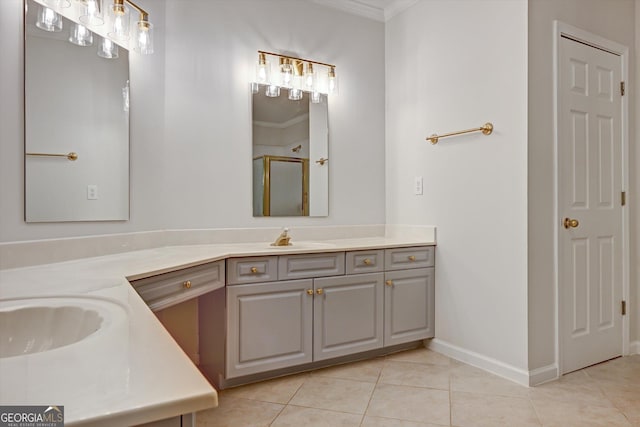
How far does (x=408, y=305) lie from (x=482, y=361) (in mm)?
569

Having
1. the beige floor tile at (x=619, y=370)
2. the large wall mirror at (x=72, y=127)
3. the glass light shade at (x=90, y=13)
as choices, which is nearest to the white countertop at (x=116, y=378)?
the large wall mirror at (x=72, y=127)

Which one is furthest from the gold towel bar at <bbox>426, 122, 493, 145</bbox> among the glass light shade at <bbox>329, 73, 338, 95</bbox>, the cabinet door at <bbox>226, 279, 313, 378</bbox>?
the cabinet door at <bbox>226, 279, 313, 378</bbox>

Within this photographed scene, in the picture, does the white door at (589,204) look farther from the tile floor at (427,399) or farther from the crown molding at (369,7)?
the crown molding at (369,7)

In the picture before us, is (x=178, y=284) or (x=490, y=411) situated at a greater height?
(x=178, y=284)

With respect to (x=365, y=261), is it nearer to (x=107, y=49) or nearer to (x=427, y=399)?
(x=427, y=399)

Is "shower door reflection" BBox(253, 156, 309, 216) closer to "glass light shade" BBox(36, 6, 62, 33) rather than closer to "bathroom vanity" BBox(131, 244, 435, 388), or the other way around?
"bathroom vanity" BBox(131, 244, 435, 388)

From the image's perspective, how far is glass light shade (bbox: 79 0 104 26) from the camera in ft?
6.18

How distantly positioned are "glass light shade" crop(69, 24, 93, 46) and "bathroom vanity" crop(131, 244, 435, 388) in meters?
1.21

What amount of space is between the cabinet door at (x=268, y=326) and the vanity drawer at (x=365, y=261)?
1.01ft


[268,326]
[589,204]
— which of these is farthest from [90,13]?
[589,204]

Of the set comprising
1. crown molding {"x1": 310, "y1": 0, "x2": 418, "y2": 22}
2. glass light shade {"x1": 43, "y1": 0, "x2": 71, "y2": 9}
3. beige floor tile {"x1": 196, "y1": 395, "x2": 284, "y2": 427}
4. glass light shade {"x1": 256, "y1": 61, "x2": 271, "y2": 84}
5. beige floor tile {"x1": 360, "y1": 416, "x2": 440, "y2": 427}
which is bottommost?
beige floor tile {"x1": 196, "y1": 395, "x2": 284, "y2": 427}

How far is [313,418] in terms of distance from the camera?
1944 mm

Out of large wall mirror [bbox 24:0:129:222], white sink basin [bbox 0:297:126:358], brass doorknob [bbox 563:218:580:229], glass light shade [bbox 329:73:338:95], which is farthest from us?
glass light shade [bbox 329:73:338:95]

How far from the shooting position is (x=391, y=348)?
284 centimetres
